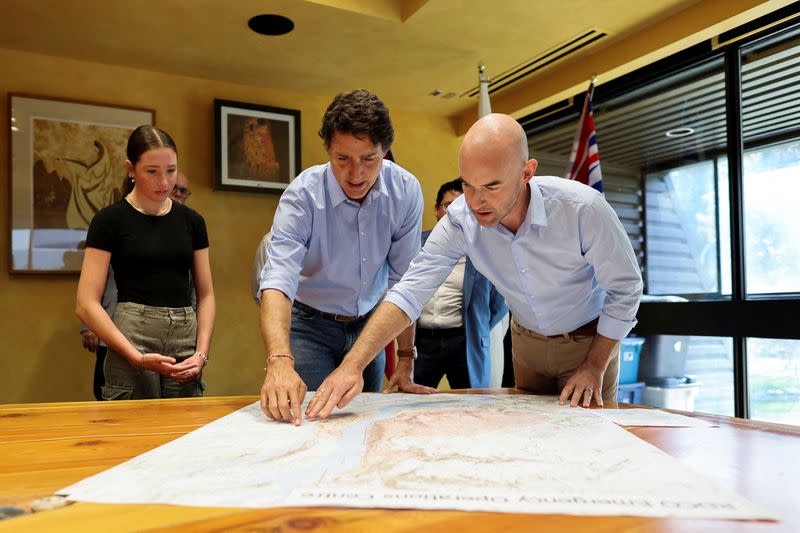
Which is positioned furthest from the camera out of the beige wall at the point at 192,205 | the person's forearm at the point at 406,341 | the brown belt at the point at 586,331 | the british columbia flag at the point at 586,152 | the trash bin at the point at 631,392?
the trash bin at the point at 631,392

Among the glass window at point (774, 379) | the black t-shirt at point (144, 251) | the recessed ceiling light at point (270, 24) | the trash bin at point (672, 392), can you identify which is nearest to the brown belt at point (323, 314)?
the black t-shirt at point (144, 251)

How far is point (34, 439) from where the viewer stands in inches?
36.6

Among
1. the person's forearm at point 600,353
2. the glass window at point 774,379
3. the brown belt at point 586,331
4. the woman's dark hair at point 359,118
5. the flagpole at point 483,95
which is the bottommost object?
the glass window at point 774,379

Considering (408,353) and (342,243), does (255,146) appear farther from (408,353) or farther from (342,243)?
(408,353)

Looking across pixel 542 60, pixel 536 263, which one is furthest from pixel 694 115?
pixel 536 263

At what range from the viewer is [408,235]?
1.71m

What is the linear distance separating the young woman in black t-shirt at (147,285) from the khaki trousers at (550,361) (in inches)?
35.2

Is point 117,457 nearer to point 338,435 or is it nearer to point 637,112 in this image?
point 338,435

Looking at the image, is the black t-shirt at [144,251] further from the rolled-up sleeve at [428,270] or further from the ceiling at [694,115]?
the ceiling at [694,115]

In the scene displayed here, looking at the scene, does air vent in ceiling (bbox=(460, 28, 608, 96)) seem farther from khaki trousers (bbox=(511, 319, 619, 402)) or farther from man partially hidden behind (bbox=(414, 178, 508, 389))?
khaki trousers (bbox=(511, 319, 619, 402))

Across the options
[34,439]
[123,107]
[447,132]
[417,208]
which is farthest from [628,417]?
[447,132]

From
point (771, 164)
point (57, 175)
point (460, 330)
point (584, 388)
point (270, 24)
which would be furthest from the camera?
point (57, 175)

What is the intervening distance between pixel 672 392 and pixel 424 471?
3.25m

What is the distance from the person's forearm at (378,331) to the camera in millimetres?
1244
